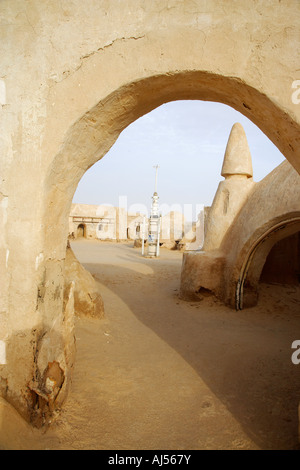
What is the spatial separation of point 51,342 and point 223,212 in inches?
244

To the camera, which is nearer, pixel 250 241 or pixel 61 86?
pixel 61 86

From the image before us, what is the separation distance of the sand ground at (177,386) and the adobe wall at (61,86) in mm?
506

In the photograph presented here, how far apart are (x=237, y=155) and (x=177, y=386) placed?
625 centimetres

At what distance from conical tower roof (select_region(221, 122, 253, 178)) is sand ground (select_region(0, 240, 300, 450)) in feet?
12.0

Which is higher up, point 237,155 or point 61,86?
point 237,155

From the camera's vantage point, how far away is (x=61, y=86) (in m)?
2.37

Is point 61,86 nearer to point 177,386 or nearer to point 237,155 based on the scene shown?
point 177,386

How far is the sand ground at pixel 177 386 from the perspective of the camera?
2420mm

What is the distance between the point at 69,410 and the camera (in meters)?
2.70

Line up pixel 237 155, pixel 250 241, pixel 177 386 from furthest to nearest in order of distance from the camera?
1. pixel 237 155
2. pixel 250 241
3. pixel 177 386
